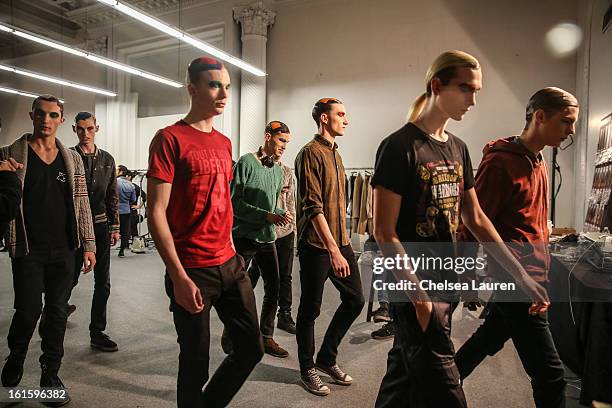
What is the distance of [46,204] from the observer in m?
2.10

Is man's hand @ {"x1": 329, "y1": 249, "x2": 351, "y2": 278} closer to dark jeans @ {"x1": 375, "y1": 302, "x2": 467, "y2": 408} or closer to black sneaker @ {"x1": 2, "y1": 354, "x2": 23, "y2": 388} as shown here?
dark jeans @ {"x1": 375, "y1": 302, "x2": 467, "y2": 408}

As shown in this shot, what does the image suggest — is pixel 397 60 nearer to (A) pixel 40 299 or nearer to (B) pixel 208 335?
(A) pixel 40 299

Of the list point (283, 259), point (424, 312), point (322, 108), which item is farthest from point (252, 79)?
point (424, 312)

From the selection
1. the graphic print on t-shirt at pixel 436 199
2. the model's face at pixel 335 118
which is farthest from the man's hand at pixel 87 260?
the graphic print on t-shirt at pixel 436 199

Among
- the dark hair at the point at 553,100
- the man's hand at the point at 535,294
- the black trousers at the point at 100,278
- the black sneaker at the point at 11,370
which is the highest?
the dark hair at the point at 553,100

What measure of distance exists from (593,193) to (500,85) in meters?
3.16

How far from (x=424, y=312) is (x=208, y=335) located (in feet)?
2.39

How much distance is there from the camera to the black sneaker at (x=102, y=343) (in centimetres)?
280

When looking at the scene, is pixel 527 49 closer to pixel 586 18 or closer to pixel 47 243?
pixel 586 18

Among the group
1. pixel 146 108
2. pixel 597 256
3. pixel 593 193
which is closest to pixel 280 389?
pixel 597 256

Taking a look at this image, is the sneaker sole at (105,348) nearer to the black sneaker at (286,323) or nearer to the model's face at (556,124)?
the black sneaker at (286,323)

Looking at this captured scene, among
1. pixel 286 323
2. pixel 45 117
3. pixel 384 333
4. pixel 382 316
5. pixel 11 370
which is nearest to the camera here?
pixel 45 117

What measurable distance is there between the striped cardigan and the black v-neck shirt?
29 mm

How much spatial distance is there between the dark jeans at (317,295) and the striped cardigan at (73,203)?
115cm
